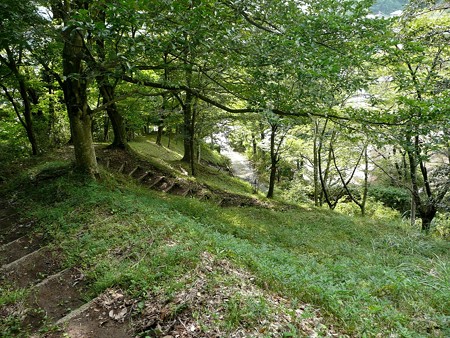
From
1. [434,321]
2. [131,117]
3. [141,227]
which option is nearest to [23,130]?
[131,117]

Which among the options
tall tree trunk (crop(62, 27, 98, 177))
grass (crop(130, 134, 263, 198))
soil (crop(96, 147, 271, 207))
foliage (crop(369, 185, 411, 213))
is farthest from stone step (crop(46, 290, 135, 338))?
foliage (crop(369, 185, 411, 213))

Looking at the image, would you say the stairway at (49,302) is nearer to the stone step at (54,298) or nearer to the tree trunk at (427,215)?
the stone step at (54,298)

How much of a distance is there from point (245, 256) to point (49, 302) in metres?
2.66

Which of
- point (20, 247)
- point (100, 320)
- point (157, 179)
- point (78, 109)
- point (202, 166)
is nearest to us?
point (100, 320)

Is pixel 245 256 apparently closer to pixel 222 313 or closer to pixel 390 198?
pixel 222 313

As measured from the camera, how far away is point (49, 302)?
3.57 meters

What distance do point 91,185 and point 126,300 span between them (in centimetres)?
443

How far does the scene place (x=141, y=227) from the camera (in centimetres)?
505

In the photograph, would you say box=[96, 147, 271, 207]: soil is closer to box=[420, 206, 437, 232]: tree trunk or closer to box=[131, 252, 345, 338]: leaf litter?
box=[420, 206, 437, 232]: tree trunk

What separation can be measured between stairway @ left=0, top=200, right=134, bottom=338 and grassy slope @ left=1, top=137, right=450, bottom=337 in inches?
9.2

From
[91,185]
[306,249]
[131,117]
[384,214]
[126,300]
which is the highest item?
[131,117]

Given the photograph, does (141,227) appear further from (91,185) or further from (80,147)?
(80,147)

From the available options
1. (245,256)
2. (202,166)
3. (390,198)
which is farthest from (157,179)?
(390,198)

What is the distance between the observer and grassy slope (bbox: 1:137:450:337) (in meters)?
3.28
